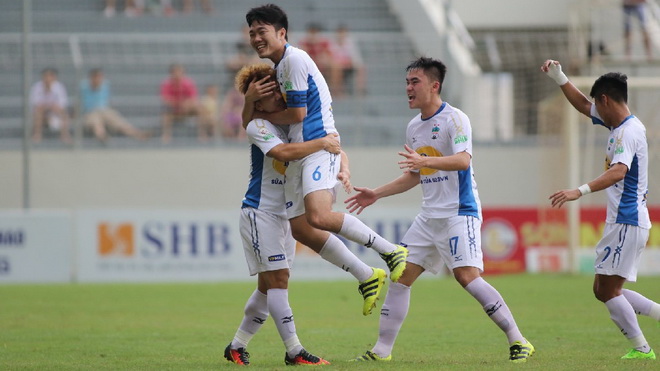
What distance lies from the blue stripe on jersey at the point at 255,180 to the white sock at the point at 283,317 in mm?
705

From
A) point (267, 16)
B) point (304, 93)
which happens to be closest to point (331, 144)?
point (304, 93)

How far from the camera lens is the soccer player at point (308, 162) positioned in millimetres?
8039

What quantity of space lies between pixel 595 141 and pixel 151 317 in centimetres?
→ 1284

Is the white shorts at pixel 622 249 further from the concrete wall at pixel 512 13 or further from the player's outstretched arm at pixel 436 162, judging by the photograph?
the concrete wall at pixel 512 13

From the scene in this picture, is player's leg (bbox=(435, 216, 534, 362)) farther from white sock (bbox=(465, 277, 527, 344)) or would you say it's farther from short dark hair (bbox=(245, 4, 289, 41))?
short dark hair (bbox=(245, 4, 289, 41))

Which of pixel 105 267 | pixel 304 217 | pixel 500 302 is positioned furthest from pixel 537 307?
pixel 105 267

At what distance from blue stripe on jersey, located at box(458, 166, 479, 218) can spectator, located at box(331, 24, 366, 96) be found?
15.3 m

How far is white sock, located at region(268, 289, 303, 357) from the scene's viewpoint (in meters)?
8.26

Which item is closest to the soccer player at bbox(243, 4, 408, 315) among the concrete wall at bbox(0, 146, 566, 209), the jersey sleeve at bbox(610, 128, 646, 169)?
the jersey sleeve at bbox(610, 128, 646, 169)

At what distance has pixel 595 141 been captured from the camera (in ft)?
76.3

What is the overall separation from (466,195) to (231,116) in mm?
15554

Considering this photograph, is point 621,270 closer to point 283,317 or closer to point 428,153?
point 428,153

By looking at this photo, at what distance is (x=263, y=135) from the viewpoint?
8109 mm

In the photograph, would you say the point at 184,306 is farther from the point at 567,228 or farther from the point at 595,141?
the point at 595,141
